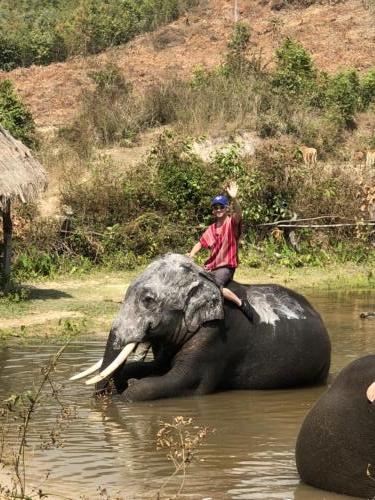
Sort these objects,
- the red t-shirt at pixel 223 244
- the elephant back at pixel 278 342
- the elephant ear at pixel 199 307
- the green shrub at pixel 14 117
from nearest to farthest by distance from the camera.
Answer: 1. the elephant ear at pixel 199 307
2. the elephant back at pixel 278 342
3. the red t-shirt at pixel 223 244
4. the green shrub at pixel 14 117

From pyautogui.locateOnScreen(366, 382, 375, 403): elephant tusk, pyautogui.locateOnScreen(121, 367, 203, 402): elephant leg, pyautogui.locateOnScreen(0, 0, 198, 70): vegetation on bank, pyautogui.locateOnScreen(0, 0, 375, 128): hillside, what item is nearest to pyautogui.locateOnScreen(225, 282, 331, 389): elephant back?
pyautogui.locateOnScreen(121, 367, 203, 402): elephant leg

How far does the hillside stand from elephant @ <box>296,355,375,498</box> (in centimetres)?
3044

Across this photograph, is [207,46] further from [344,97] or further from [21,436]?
[21,436]

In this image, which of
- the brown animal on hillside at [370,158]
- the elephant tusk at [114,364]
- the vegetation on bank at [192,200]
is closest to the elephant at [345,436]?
the elephant tusk at [114,364]

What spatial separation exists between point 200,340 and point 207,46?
3559 cm

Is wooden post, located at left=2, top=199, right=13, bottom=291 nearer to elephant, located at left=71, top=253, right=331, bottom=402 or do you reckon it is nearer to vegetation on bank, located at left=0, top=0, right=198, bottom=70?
elephant, located at left=71, top=253, right=331, bottom=402

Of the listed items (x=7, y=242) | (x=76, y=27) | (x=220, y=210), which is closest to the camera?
(x=220, y=210)

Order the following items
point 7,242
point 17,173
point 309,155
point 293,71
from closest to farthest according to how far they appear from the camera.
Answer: point 17,173, point 7,242, point 309,155, point 293,71

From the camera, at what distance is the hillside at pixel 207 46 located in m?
39.6

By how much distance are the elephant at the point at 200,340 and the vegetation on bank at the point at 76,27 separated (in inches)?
1352

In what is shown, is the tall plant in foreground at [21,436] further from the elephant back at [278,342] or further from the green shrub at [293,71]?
the green shrub at [293,71]

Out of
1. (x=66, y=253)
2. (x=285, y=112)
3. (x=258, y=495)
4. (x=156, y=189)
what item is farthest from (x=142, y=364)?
(x=285, y=112)

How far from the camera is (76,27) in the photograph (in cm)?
4388

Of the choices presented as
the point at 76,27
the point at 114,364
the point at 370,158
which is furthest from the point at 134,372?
the point at 76,27
